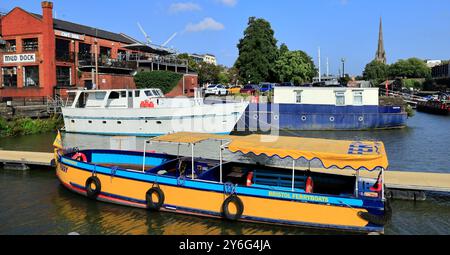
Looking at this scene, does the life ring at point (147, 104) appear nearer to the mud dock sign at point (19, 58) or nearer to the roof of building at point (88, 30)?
the mud dock sign at point (19, 58)

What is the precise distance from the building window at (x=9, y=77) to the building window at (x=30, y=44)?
8.75 ft

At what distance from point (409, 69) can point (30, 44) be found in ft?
386

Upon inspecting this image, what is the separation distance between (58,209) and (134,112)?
17.7m

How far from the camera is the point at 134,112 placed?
3144 cm

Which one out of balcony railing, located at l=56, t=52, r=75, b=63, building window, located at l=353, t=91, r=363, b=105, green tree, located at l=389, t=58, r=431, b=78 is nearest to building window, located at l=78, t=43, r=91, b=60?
balcony railing, located at l=56, t=52, r=75, b=63

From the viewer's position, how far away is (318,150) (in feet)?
39.5

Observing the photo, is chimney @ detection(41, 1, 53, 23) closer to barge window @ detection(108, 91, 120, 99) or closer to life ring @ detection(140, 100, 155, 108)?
barge window @ detection(108, 91, 120, 99)

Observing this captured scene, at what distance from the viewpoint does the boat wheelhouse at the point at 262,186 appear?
11500 mm

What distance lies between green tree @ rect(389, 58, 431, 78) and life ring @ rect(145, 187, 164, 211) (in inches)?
5152

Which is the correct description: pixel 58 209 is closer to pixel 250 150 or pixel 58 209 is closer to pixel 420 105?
pixel 250 150

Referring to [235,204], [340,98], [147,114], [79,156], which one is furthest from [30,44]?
[235,204]

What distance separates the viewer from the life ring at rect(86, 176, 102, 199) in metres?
14.5

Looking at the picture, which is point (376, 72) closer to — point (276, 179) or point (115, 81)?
point (115, 81)
